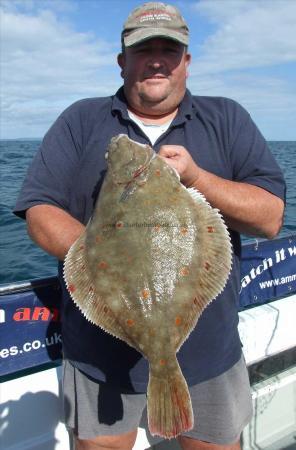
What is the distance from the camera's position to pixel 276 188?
2.57 metres

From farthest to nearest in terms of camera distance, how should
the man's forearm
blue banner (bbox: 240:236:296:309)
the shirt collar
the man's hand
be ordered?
blue banner (bbox: 240:236:296:309), the shirt collar, the man's forearm, the man's hand

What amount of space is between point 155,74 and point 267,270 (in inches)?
96.7

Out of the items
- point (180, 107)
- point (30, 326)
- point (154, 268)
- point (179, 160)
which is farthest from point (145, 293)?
point (30, 326)

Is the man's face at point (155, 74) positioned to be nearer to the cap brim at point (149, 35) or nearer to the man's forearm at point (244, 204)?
the cap brim at point (149, 35)

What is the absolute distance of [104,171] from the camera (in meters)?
2.61

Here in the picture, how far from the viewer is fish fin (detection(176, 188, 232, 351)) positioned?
2.12 metres

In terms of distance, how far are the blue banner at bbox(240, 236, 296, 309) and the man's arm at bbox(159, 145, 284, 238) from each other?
5.61 ft

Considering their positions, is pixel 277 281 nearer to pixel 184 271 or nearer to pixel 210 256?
pixel 210 256

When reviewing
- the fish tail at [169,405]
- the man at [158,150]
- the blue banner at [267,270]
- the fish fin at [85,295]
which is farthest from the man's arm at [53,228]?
the blue banner at [267,270]

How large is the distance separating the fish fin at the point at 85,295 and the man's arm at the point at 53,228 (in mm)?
155

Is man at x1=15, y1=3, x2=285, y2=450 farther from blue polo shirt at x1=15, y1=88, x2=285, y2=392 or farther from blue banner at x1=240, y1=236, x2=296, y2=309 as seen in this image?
blue banner at x1=240, y1=236, x2=296, y2=309

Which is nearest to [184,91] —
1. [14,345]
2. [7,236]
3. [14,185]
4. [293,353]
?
[14,345]

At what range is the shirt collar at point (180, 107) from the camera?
2.64m

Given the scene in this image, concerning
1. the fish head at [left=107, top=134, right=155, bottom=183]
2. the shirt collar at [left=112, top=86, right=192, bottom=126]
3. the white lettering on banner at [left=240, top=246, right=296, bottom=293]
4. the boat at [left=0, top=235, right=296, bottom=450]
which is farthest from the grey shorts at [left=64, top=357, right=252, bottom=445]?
the white lettering on banner at [left=240, top=246, right=296, bottom=293]
